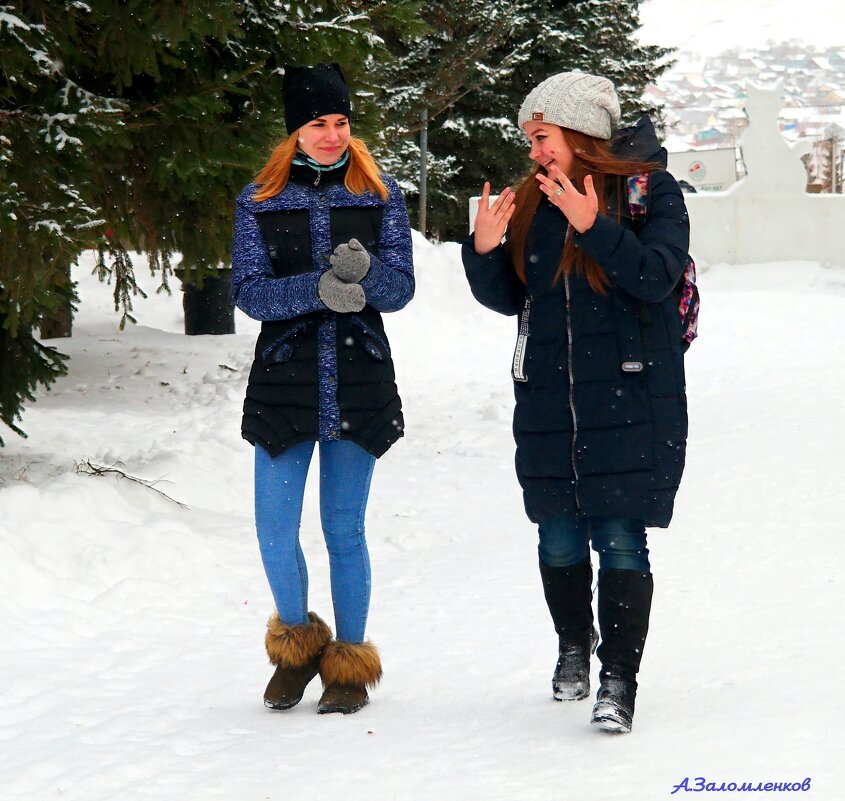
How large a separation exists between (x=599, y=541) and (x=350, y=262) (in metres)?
1.11

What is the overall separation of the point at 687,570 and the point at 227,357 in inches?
313

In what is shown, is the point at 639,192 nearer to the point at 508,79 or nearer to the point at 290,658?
the point at 290,658

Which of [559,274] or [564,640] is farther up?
[559,274]

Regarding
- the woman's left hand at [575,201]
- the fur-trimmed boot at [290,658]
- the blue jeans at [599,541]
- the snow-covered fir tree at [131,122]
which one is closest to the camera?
the woman's left hand at [575,201]

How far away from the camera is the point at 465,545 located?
6.76m

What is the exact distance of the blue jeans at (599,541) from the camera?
3490 mm

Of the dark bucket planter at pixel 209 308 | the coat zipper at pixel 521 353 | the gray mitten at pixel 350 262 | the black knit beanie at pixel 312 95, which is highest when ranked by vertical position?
the black knit beanie at pixel 312 95

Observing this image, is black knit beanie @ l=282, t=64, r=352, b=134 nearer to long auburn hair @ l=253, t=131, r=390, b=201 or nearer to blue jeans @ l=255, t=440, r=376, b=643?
long auburn hair @ l=253, t=131, r=390, b=201

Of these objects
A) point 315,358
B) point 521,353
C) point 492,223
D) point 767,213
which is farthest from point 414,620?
point 767,213

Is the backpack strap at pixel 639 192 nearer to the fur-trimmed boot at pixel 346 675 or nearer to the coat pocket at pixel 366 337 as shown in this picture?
the coat pocket at pixel 366 337

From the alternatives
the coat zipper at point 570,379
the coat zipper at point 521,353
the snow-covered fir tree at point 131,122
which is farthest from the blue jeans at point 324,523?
the snow-covered fir tree at point 131,122

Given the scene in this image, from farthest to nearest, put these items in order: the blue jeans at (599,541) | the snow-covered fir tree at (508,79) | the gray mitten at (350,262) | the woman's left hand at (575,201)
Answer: the snow-covered fir tree at (508,79)
the gray mitten at (350,262)
the blue jeans at (599,541)
the woman's left hand at (575,201)

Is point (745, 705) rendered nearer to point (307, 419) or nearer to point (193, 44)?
point (307, 419)

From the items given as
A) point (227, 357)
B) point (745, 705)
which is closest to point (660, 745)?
Answer: point (745, 705)
